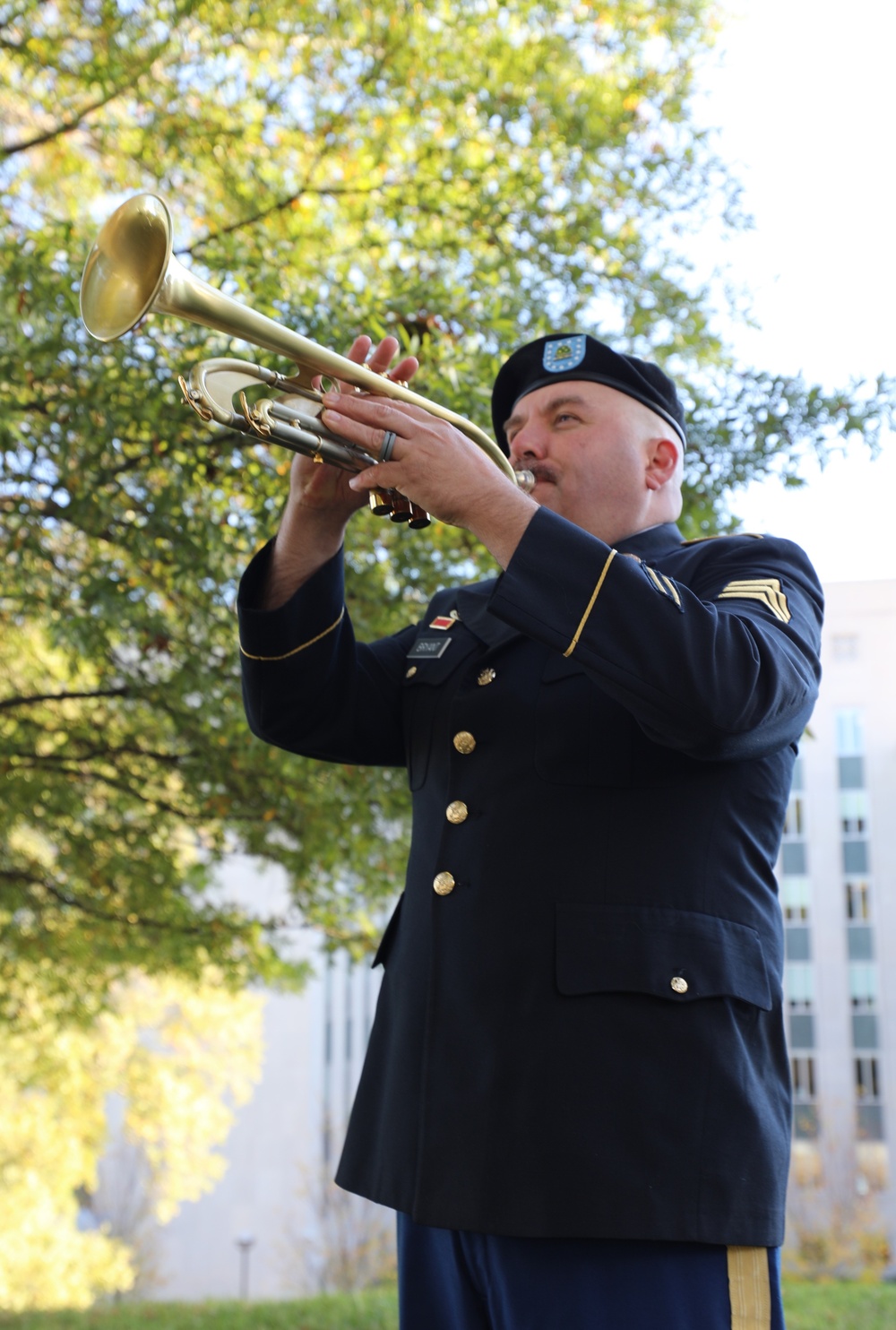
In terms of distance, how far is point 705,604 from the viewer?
176cm

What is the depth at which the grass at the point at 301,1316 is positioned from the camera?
7.58 meters

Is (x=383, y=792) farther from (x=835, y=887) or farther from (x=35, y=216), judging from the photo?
(x=835, y=887)

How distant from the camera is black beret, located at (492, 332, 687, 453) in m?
2.36

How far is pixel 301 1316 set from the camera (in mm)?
7777

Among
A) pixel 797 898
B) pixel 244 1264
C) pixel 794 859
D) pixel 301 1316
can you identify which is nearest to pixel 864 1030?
pixel 797 898

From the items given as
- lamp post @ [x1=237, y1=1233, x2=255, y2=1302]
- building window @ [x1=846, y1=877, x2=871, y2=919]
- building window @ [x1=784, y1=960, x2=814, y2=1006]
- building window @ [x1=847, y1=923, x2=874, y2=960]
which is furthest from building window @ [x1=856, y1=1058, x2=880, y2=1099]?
lamp post @ [x1=237, y1=1233, x2=255, y2=1302]

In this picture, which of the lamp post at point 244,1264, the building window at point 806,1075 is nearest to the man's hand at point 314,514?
the building window at point 806,1075

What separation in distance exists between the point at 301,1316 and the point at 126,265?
738 centimetres

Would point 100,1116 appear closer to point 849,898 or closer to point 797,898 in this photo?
point 797,898

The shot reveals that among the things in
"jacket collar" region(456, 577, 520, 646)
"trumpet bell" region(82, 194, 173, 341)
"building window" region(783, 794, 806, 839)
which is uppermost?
"building window" region(783, 794, 806, 839)

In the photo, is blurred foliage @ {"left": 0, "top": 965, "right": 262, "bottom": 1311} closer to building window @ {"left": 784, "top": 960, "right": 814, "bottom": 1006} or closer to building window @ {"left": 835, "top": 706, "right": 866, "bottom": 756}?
building window @ {"left": 784, "top": 960, "right": 814, "bottom": 1006}

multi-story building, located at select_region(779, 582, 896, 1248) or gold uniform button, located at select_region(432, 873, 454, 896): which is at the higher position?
multi-story building, located at select_region(779, 582, 896, 1248)

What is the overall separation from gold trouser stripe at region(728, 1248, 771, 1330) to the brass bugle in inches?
47.0

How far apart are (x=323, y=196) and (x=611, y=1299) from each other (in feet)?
15.6
